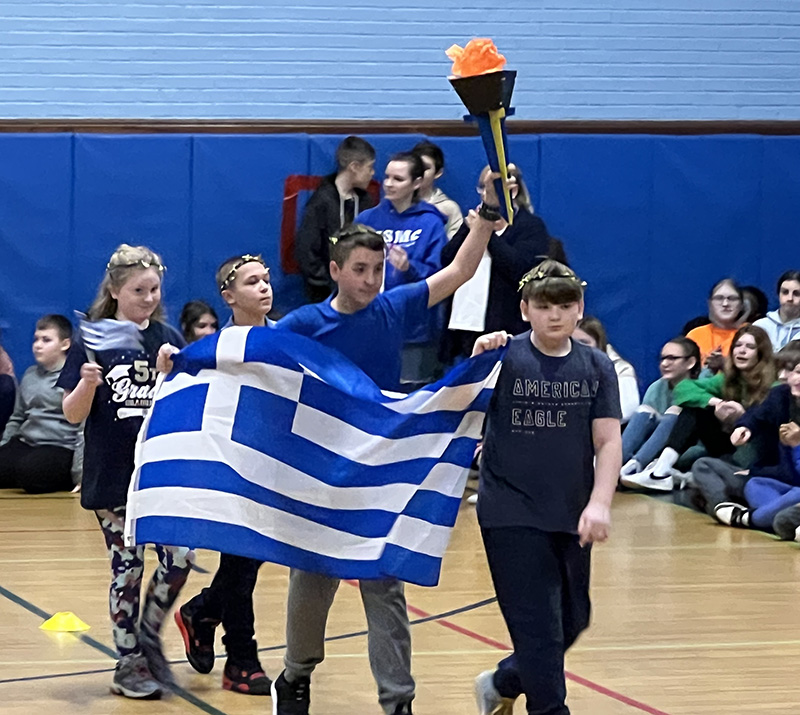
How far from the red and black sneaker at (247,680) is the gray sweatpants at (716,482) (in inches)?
179

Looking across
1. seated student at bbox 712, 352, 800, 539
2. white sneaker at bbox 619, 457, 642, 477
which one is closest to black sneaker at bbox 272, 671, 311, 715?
seated student at bbox 712, 352, 800, 539

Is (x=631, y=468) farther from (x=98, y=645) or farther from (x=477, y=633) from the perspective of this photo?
(x=98, y=645)

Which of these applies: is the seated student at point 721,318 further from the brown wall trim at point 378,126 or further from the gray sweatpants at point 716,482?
the gray sweatpants at point 716,482

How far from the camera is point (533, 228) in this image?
9656mm

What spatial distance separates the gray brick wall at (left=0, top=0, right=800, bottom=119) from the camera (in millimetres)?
11461

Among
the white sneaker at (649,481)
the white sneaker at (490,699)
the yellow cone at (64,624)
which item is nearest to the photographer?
the white sneaker at (490,699)

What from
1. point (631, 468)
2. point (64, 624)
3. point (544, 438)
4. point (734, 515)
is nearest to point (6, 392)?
point (64, 624)

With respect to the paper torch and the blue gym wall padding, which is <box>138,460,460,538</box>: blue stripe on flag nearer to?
the paper torch

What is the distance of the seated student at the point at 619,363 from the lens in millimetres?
10438

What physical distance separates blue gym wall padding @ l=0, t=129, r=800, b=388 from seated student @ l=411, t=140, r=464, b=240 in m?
0.61

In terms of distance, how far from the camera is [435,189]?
36.0 ft

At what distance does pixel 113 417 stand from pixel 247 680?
42.1 inches

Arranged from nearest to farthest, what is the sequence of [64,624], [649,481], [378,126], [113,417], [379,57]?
[113,417], [64,624], [649,481], [378,126], [379,57]

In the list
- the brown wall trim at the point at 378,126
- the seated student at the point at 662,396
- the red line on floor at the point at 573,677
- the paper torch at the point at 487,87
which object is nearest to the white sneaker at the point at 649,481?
the seated student at the point at 662,396
